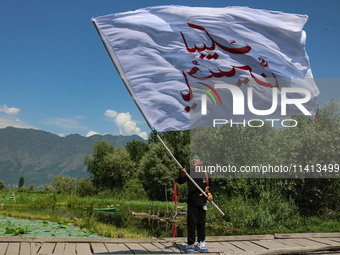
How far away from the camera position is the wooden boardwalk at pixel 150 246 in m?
6.31

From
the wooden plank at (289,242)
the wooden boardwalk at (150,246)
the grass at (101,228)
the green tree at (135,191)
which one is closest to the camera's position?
the wooden boardwalk at (150,246)

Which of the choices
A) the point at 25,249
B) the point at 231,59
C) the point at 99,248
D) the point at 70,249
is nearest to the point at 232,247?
the point at 99,248

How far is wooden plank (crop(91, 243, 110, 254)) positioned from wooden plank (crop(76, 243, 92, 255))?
9cm

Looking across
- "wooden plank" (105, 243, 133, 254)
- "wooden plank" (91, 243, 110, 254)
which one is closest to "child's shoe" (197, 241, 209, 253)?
"wooden plank" (105, 243, 133, 254)

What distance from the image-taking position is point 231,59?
268 inches

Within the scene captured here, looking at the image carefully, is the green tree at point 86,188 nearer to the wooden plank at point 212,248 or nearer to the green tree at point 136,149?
the green tree at point 136,149

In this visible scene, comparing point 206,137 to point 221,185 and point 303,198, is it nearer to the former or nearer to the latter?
point 221,185

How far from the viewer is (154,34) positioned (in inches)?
263

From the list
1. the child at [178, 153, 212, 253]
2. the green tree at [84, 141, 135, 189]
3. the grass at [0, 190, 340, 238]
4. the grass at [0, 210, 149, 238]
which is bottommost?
the grass at [0, 210, 149, 238]

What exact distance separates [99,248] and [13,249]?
150cm

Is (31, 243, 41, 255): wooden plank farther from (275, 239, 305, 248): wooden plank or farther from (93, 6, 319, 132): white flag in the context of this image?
(275, 239, 305, 248): wooden plank

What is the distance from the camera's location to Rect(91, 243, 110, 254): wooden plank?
6398 mm

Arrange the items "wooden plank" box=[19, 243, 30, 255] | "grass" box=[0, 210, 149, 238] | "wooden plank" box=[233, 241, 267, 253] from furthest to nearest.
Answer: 1. "grass" box=[0, 210, 149, 238]
2. "wooden plank" box=[233, 241, 267, 253]
3. "wooden plank" box=[19, 243, 30, 255]

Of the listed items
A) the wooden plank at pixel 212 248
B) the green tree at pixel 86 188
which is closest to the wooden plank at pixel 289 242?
the wooden plank at pixel 212 248
